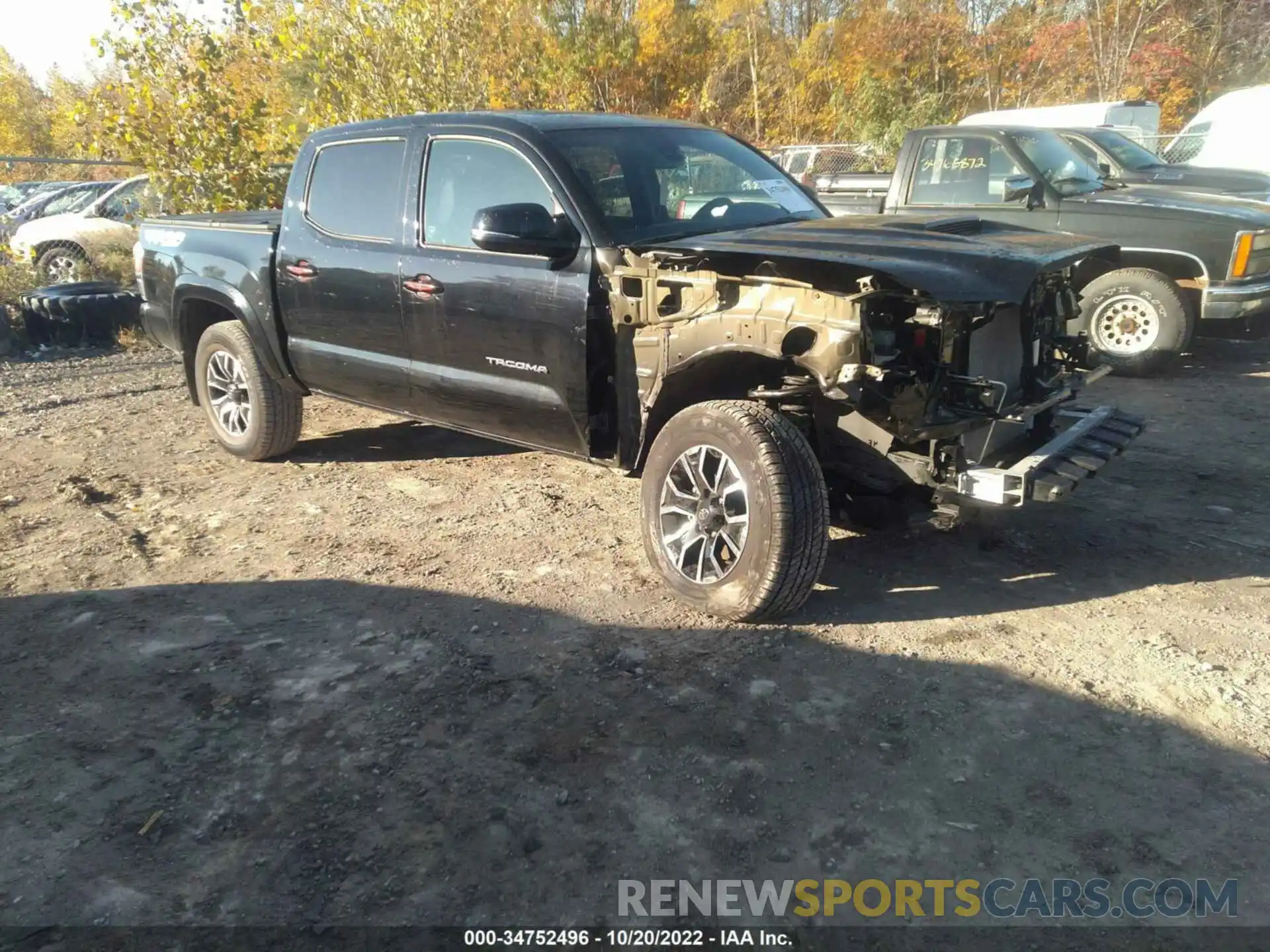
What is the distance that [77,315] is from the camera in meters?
9.71

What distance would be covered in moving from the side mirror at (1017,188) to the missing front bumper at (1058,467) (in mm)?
3769

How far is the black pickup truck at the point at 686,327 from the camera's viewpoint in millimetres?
3568

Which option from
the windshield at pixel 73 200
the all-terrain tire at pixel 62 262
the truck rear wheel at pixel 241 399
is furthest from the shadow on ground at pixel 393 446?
the windshield at pixel 73 200

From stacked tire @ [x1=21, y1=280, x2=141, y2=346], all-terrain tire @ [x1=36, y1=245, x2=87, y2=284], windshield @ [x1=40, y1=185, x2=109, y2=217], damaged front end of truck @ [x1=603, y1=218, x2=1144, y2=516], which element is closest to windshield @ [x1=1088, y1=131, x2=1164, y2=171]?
damaged front end of truck @ [x1=603, y1=218, x2=1144, y2=516]

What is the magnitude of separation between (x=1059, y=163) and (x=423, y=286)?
19.6ft

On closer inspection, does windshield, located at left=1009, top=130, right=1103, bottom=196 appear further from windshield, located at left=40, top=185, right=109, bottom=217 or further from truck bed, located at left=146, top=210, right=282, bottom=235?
windshield, located at left=40, top=185, right=109, bottom=217

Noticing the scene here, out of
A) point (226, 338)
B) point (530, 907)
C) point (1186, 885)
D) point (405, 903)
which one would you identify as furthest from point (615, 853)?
point (226, 338)

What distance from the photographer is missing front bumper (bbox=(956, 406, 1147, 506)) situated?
347 centimetres

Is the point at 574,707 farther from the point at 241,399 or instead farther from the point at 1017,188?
the point at 1017,188

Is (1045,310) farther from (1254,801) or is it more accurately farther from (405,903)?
(405,903)

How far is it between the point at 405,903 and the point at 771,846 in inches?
38.1
